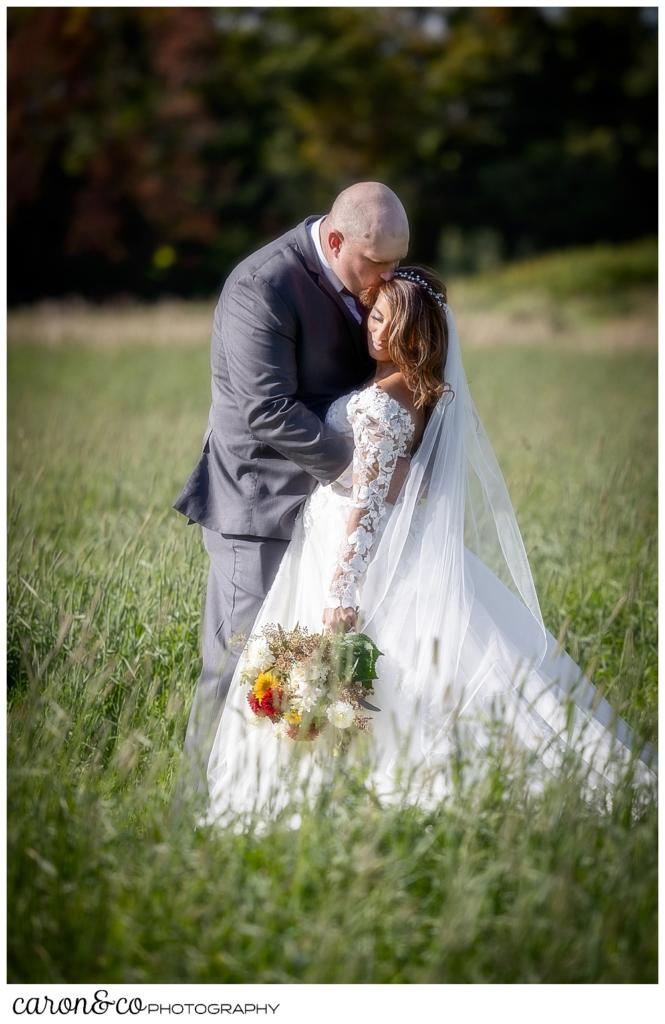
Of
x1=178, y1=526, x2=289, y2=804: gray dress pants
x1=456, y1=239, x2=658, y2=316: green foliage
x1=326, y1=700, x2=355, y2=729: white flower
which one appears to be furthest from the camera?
x1=456, y1=239, x2=658, y2=316: green foliage

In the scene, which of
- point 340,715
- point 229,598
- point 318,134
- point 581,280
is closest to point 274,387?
point 229,598

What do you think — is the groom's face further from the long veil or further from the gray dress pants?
the gray dress pants

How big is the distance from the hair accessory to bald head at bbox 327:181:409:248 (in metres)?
0.12

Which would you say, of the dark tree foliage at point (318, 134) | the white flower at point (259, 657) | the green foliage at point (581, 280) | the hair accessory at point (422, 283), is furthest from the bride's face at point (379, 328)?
the dark tree foliage at point (318, 134)

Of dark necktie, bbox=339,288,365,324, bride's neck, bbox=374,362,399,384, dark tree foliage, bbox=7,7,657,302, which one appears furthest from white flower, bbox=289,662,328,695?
dark tree foliage, bbox=7,7,657,302

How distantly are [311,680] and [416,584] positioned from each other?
62cm

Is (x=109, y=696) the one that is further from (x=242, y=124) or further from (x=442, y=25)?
(x=442, y=25)

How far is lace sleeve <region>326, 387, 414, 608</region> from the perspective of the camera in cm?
367

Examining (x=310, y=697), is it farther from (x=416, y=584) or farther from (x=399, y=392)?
(x=399, y=392)

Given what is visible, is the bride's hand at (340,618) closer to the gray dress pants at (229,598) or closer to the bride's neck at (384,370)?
the gray dress pants at (229,598)

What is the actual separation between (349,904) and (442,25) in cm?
3713

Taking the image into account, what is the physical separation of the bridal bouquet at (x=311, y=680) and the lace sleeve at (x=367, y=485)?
205mm

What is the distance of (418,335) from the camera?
12.2 ft
